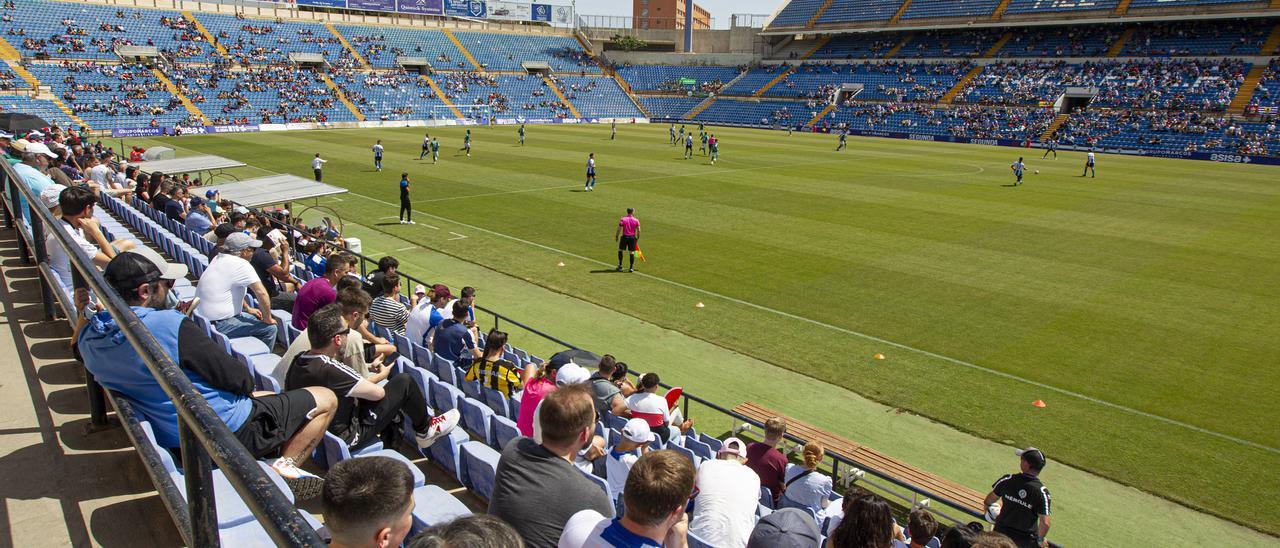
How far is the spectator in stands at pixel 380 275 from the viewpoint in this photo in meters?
10.5

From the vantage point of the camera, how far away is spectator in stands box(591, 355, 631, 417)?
26.5 feet

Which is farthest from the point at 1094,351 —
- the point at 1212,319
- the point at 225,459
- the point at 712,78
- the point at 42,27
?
the point at 712,78

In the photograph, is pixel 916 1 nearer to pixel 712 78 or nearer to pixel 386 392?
pixel 712 78

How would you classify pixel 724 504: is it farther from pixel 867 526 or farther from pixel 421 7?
pixel 421 7

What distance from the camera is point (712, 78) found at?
8750cm

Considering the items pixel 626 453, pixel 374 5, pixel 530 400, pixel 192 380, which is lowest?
pixel 626 453

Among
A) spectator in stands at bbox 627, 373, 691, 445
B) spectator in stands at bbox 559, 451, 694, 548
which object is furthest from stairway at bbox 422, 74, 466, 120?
spectator in stands at bbox 559, 451, 694, 548

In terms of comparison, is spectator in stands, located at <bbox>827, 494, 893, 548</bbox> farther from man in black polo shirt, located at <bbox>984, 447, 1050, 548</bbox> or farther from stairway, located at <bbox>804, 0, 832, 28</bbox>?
stairway, located at <bbox>804, 0, 832, 28</bbox>

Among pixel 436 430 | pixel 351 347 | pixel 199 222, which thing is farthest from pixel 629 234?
pixel 351 347

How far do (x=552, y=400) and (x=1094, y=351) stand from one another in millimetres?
13246

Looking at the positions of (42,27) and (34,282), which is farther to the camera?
(42,27)

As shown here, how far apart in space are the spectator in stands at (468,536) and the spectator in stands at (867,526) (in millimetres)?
2894

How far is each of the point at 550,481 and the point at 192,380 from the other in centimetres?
235

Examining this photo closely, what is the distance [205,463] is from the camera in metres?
2.00
